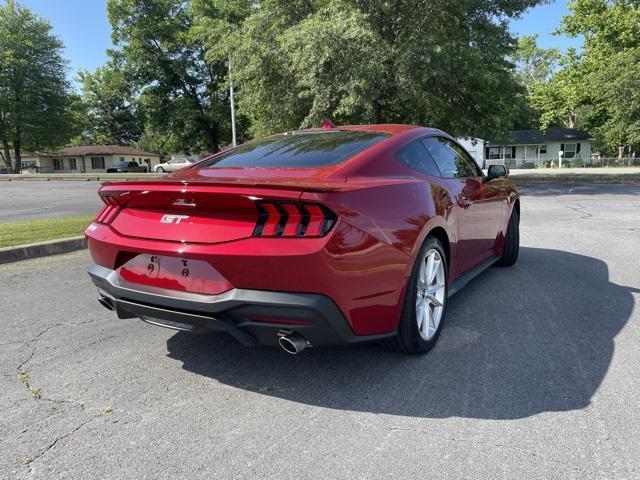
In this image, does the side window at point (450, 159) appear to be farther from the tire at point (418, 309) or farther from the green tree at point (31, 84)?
the green tree at point (31, 84)

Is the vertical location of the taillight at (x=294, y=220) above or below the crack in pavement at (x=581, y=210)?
above

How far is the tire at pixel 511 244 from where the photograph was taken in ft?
18.1

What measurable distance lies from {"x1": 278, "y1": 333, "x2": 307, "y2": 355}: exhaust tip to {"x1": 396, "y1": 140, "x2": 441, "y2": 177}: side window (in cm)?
148

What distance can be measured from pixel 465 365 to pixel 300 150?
5.96 ft

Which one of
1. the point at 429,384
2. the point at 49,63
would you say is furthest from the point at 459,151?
the point at 49,63

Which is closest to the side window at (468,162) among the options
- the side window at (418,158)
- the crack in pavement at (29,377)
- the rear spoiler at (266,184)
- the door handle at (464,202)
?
the door handle at (464,202)

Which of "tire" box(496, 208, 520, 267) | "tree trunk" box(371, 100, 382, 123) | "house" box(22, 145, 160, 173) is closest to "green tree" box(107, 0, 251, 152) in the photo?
"tree trunk" box(371, 100, 382, 123)

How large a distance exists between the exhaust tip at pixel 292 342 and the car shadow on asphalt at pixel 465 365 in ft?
1.23

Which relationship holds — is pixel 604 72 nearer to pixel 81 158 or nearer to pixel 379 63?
pixel 379 63

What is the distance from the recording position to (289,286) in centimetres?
242

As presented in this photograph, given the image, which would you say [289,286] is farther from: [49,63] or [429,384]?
[49,63]

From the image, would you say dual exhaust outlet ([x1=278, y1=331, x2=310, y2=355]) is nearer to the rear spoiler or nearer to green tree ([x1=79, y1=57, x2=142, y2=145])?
the rear spoiler

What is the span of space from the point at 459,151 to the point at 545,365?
7.20 feet

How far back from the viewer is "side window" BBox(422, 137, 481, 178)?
391 centimetres
